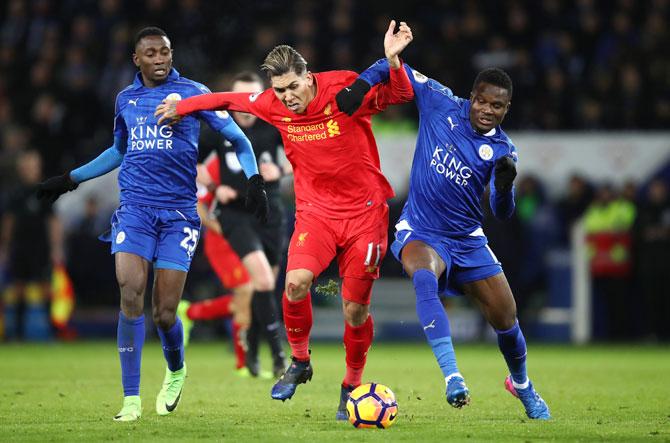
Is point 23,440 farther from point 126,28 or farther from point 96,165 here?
point 126,28

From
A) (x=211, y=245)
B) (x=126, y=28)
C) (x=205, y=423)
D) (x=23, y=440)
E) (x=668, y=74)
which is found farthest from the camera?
(x=126, y=28)

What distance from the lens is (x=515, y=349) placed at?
7.59m

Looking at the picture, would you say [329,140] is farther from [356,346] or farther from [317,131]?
[356,346]

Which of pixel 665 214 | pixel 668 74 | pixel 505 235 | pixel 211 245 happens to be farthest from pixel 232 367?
pixel 668 74

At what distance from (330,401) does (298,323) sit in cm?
137

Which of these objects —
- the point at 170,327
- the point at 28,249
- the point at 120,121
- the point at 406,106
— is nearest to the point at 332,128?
the point at 120,121

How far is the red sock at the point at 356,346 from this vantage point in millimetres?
7723

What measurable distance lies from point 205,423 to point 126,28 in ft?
44.7

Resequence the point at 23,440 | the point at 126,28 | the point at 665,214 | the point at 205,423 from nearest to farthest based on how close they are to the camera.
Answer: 1. the point at 23,440
2. the point at 205,423
3. the point at 665,214
4. the point at 126,28

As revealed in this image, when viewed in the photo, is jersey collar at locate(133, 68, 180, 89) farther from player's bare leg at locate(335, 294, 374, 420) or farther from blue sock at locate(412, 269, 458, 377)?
blue sock at locate(412, 269, 458, 377)

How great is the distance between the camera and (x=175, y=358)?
26.5 ft

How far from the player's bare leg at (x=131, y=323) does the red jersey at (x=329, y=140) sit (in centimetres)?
103

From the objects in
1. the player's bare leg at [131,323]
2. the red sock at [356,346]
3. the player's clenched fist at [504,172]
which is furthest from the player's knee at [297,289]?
the player's clenched fist at [504,172]

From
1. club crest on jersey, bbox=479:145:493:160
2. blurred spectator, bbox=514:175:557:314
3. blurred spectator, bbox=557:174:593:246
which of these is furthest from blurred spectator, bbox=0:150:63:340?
club crest on jersey, bbox=479:145:493:160
